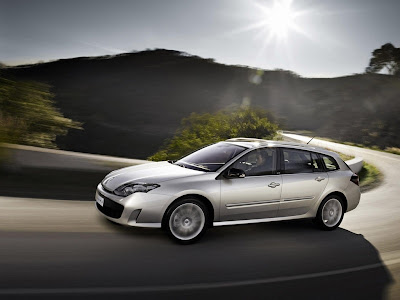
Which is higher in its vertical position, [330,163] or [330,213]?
[330,163]

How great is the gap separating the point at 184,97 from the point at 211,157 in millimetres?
93406

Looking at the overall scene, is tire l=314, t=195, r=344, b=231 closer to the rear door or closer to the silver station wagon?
the silver station wagon

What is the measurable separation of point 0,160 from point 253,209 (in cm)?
651

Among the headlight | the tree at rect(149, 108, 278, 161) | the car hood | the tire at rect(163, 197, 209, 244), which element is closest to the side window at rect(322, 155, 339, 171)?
the car hood

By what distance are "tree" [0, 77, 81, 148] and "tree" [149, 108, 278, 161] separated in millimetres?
5649

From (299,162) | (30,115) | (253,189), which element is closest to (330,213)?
(299,162)

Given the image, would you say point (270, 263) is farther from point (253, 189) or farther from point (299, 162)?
point (299, 162)

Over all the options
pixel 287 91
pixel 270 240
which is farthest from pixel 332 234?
pixel 287 91

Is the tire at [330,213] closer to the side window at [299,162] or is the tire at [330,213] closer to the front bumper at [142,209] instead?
the side window at [299,162]

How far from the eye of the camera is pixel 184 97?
9962 centimetres

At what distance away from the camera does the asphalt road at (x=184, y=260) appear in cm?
436

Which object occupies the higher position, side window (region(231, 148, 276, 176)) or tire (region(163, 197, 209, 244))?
side window (region(231, 148, 276, 176))

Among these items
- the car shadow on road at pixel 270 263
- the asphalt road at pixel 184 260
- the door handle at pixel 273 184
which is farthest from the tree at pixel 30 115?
the door handle at pixel 273 184

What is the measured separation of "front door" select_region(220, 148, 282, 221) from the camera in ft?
20.6
